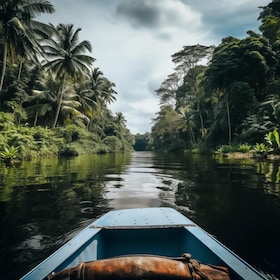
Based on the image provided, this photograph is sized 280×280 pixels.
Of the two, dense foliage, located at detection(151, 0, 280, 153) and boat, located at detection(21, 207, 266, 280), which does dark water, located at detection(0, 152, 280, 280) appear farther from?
dense foliage, located at detection(151, 0, 280, 153)

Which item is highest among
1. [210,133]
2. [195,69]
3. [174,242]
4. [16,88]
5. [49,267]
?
[195,69]

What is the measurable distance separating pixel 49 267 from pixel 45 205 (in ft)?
13.7

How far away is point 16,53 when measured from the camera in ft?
66.7

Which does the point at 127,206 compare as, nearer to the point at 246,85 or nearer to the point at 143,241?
the point at 143,241

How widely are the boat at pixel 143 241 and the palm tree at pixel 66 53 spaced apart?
84.3 ft

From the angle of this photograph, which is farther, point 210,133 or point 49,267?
point 210,133

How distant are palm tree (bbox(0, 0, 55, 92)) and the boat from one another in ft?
63.4

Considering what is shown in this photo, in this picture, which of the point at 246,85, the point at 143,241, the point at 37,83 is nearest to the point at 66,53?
the point at 37,83

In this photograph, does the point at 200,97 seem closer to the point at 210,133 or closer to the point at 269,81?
the point at 210,133

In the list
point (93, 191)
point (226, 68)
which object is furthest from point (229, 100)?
point (93, 191)

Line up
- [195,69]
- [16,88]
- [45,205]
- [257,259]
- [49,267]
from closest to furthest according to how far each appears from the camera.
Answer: [49,267]
[257,259]
[45,205]
[16,88]
[195,69]

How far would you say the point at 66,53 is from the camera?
25953mm

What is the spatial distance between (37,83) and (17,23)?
11.7 metres

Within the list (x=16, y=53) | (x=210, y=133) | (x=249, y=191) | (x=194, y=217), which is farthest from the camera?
(x=210, y=133)
